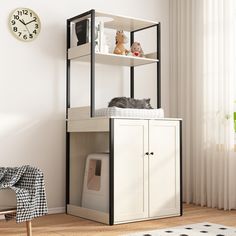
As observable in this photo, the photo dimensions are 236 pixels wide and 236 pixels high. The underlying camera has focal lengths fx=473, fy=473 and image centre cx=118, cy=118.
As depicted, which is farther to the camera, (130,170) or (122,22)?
(122,22)

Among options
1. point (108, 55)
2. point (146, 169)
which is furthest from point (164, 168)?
point (108, 55)

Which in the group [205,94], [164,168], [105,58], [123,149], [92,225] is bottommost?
[92,225]

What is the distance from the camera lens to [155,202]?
3820 millimetres

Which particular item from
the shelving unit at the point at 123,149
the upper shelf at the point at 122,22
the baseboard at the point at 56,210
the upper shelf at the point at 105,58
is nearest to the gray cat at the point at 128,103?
the shelving unit at the point at 123,149

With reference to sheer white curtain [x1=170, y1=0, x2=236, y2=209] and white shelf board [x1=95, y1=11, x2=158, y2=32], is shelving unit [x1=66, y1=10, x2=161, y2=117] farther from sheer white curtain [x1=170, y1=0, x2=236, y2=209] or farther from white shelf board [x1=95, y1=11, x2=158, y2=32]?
sheer white curtain [x1=170, y1=0, x2=236, y2=209]

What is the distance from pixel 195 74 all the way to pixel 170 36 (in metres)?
0.54

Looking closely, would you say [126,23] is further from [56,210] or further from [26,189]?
[26,189]

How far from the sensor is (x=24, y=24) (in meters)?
3.97

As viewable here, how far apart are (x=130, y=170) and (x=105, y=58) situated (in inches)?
40.7

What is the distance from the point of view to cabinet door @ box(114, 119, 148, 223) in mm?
3611

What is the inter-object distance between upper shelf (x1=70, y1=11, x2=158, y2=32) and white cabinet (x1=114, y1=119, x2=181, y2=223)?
923mm

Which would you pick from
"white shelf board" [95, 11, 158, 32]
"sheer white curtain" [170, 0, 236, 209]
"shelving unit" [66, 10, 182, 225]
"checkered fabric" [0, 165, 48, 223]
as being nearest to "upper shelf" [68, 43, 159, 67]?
"shelving unit" [66, 10, 182, 225]

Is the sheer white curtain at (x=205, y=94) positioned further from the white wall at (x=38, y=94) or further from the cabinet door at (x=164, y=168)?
the white wall at (x=38, y=94)

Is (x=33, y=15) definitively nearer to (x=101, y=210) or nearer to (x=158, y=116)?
(x=158, y=116)
